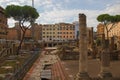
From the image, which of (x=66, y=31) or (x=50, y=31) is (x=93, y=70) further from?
(x=50, y=31)

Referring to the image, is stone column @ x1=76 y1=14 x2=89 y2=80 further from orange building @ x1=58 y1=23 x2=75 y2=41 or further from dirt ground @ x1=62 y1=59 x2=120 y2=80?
orange building @ x1=58 y1=23 x2=75 y2=41

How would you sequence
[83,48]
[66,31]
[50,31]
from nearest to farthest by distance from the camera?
1. [83,48]
2. [66,31]
3. [50,31]

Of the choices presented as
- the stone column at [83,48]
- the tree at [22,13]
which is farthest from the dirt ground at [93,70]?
the tree at [22,13]

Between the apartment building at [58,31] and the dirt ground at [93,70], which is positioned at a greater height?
the apartment building at [58,31]

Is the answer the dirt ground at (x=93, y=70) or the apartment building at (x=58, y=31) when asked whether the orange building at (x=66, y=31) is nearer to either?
the apartment building at (x=58, y=31)

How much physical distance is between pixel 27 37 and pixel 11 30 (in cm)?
940

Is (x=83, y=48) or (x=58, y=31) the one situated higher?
(x=58, y=31)

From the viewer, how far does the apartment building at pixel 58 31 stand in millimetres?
152750

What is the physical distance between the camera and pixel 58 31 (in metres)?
154

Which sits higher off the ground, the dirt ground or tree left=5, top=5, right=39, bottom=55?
tree left=5, top=5, right=39, bottom=55

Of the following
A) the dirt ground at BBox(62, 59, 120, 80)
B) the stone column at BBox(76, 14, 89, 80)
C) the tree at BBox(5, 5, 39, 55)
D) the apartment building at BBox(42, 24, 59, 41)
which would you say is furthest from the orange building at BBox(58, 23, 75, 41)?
the stone column at BBox(76, 14, 89, 80)

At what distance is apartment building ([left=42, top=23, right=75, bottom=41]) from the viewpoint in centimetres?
15275

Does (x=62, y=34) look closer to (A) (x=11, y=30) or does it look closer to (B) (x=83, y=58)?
(A) (x=11, y=30)

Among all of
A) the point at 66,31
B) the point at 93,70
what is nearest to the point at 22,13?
the point at 93,70
